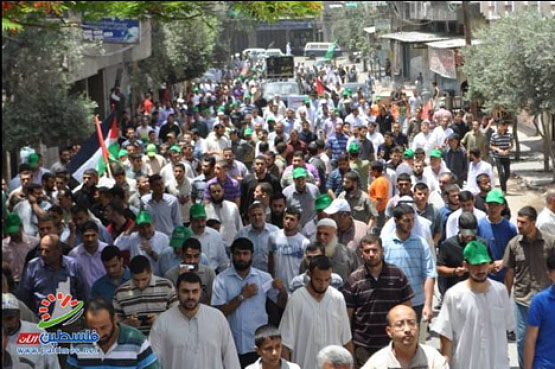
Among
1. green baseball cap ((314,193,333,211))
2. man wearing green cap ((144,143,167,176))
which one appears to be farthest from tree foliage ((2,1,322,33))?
man wearing green cap ((144,143,167,176))

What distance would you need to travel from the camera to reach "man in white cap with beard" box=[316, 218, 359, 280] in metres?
8.70

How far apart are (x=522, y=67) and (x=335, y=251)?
42.2 ft

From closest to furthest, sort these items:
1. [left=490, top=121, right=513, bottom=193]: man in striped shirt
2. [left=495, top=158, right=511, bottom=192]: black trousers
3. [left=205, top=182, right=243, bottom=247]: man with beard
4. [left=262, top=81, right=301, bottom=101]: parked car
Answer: [left=205, top=182, right=243, bottom=247]: man with beard
[left=490, top=121, right=513, bottom=193]: man in striped shirt
[left=495, top=158, right=511, bottom=192]: black trousers
[left=262, top=81, right=301, bottom=101]: parked car

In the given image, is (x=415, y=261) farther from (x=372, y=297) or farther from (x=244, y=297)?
(x=244, y=297)

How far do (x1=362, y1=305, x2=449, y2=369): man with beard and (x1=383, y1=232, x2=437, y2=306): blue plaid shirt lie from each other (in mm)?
2714

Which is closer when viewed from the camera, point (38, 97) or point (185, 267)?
point (185, 267)

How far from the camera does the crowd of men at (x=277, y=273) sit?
6.71 m

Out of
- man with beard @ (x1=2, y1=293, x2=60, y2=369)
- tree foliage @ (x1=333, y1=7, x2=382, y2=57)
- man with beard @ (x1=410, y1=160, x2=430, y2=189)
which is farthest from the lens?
tree foliage @ (x1=333, y1=7, x2=382, y2=57)

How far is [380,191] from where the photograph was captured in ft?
42.9

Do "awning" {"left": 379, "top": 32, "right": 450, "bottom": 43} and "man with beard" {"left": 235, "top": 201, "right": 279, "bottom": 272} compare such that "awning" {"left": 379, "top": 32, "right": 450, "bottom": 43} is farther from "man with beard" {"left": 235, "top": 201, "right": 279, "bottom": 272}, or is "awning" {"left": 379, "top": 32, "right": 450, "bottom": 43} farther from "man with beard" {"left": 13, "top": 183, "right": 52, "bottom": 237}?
"man with beard" {"left": 235, "top": 201, "right": 279, "bottom": 272}

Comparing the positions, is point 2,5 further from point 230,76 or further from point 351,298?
point 230,76

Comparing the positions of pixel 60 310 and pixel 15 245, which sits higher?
pixel 15 245

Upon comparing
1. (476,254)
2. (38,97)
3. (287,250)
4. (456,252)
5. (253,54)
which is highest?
(253,54)

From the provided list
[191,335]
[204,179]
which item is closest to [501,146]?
[204,179]
